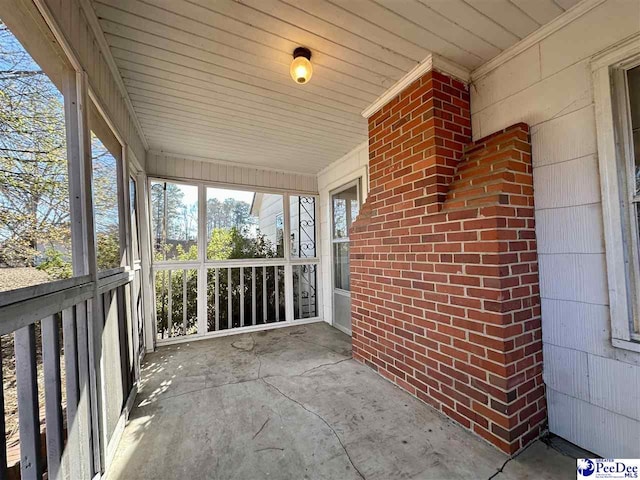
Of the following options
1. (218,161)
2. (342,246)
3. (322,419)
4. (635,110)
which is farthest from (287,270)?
(635,110)

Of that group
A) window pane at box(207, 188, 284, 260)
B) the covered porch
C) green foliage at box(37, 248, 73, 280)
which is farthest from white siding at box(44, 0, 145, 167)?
window pane at box(207, 188, 284, 260)

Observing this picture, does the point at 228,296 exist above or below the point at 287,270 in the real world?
below

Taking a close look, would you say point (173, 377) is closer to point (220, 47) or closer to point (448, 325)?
point (448, 325)

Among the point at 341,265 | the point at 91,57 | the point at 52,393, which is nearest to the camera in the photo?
the point at 52,393

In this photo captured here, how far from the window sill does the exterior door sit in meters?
2.66

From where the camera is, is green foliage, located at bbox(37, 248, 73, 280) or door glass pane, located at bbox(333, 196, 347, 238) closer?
green foliage, located at bbox(37, 248, 73, 280)

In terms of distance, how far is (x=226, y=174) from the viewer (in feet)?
→ 13.1

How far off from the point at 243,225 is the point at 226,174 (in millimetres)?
791

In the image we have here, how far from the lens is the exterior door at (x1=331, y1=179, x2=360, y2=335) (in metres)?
3.87

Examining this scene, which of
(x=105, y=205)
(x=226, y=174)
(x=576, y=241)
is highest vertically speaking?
(x=226, y=174)

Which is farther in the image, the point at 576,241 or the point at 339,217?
the point at 339,217

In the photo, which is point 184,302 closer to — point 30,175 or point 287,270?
point 287,270

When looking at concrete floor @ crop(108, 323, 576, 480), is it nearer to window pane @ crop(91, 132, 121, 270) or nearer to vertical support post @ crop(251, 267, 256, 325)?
window pane @ crop(91, 132, 121, 270)

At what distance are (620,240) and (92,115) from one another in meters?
3.05
